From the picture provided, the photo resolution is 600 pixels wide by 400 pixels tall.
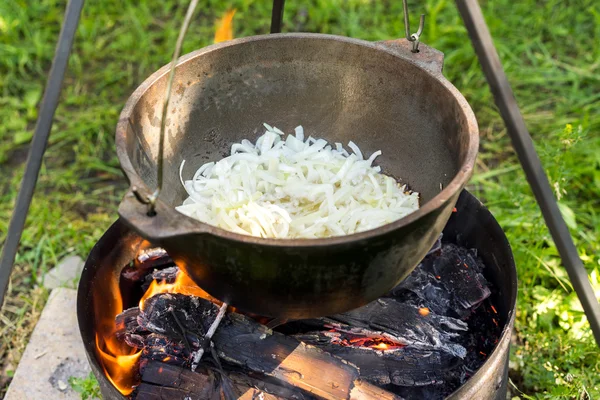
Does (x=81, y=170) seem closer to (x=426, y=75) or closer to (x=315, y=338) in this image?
(x=315, y=338)

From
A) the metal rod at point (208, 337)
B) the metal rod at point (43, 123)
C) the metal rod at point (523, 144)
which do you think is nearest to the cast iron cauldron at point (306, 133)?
the metal rod at point (523, 144)

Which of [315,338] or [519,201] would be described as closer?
[315,338]

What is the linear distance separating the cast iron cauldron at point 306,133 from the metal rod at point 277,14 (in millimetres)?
392

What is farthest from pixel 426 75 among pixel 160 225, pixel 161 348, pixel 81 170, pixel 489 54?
pixel 81 170

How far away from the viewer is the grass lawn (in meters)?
3.05

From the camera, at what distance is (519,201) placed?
123 inches

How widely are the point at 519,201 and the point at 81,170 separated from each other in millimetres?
2838

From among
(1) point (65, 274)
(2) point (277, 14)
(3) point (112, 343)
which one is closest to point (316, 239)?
(3) point (112, 343)

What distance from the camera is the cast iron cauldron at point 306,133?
66.9 inches

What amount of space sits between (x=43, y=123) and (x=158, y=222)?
0.69m

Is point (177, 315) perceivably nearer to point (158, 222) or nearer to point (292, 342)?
point (292, 342)

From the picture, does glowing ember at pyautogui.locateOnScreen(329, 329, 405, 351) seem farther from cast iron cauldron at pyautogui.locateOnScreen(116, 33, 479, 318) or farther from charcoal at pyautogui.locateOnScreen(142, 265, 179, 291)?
charcoal at pyautogui.locateOnScreen(142, 265, 179, 291)

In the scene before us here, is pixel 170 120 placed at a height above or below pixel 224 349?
above

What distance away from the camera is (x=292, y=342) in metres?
2.25
